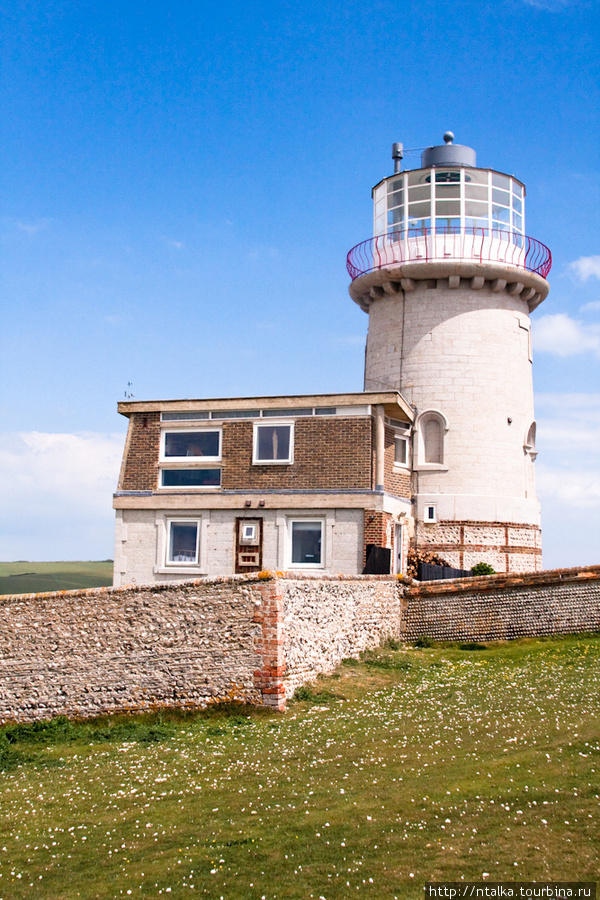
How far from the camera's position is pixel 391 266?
3481 centimetres

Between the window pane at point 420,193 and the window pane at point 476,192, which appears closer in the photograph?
the window pane at point 476,192

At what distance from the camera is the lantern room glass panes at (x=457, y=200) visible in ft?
114

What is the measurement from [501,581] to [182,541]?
11.1m

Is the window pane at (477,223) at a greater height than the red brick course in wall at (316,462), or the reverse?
the window pane at (477,223)

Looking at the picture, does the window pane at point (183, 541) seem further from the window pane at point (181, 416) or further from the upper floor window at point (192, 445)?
the window pane at point (181, 416)

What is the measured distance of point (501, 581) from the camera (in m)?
25.6

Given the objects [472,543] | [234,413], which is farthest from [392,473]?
[234,413]

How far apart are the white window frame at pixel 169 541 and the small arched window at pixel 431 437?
9132mm

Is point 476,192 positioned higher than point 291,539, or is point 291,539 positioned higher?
point 476,192

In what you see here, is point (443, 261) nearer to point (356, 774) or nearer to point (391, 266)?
point (391, 266)

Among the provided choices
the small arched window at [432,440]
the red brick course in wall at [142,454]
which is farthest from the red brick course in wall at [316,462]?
the small arched window at [432,440]

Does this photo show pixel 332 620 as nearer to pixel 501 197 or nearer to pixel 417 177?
pixel 417 177

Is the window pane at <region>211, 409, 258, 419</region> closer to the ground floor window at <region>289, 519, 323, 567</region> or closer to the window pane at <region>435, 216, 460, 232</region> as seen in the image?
the ground floor window at <region>289, 519, 323, 567</region>

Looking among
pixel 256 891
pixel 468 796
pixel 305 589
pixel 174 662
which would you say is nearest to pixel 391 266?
pixel 305 589
